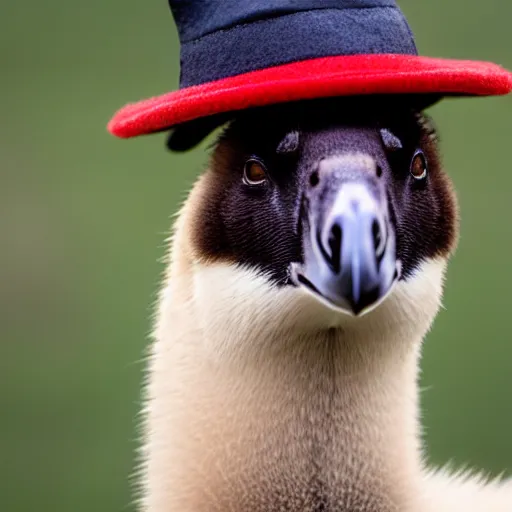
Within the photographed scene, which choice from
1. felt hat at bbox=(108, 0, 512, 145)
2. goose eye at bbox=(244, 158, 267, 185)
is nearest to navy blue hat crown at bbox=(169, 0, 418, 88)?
felt hat at bbox=(108, 0, 512, 145)

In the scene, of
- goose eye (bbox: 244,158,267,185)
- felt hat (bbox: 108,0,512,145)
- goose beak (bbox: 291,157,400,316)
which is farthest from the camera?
goose eye (bbox: 244,158,267,185)

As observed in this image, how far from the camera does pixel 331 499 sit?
2342 mm

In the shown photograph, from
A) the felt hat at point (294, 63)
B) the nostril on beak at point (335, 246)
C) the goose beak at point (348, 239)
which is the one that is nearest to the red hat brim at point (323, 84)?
the felt hat at point (294, 63)

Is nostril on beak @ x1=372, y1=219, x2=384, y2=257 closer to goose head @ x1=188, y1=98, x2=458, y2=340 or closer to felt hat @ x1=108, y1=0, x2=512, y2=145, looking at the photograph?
goose head @ x1=188, y1=98, x2=458, y2=340

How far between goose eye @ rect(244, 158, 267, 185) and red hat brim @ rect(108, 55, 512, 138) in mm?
99

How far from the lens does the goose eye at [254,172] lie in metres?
2.29

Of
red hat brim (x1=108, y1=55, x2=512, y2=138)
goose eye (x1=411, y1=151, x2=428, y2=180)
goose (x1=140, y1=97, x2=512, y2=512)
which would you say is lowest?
goose (x1=140, y1=97, x2=512, y2=512)

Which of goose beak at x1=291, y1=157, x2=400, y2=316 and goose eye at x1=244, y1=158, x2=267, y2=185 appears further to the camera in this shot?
goose eye at x1=244, y1=158, x2=267, y2=185

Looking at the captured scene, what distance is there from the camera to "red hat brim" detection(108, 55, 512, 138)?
84.6 inches

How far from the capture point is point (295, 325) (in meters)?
2.28

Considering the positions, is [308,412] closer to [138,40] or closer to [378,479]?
[378,479]

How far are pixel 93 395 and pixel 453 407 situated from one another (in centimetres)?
145

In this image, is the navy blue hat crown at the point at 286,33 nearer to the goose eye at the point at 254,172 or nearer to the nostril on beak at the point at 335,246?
the goose eye at the point at 254,172

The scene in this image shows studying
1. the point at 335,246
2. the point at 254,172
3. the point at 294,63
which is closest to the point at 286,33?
the point at 294,63
